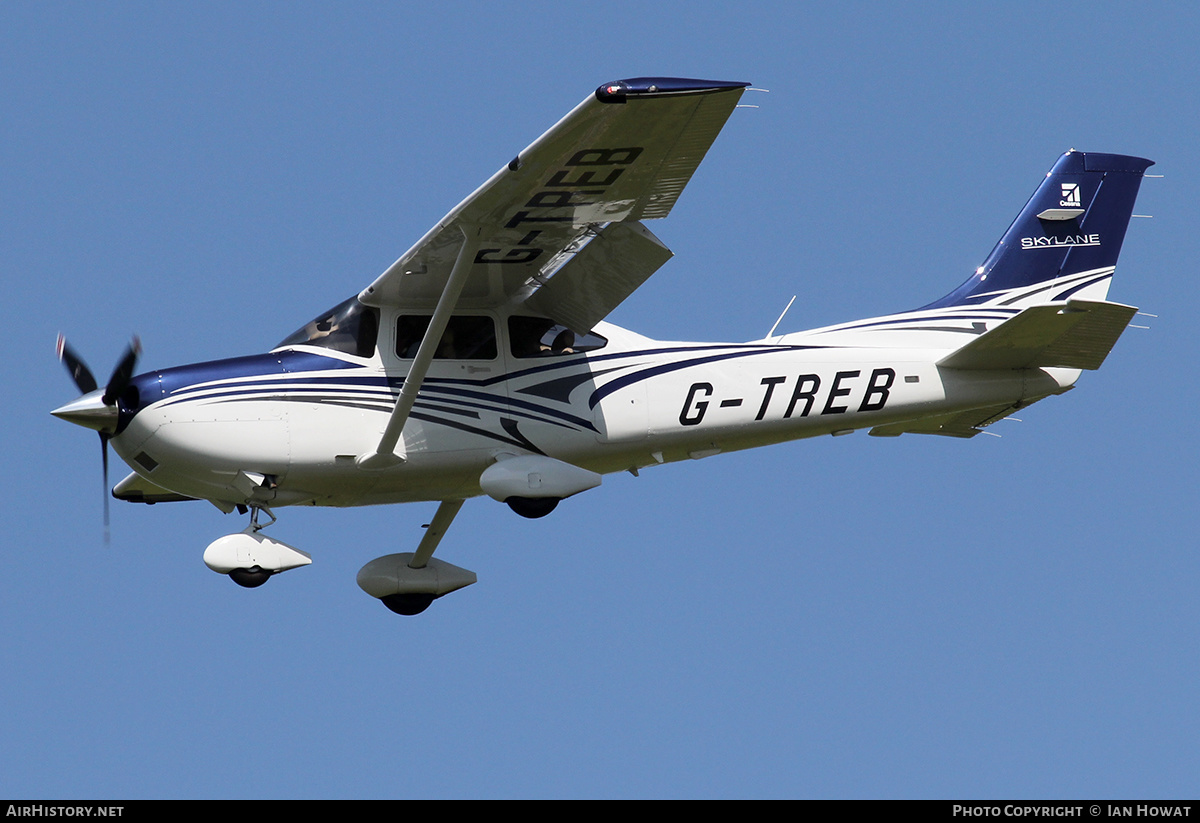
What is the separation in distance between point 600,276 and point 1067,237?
4.91 metres

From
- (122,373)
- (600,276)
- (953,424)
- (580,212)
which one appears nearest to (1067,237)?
(953,424)

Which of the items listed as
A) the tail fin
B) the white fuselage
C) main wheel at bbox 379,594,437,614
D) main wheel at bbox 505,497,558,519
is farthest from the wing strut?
the tail fin

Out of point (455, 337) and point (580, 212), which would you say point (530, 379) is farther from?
point (580, 212)

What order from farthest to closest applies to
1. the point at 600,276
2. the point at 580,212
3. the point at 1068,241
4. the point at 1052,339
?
1. the point at 1068,241
2. the point at 1052,339
3. the point at 600,276
4. the point at 580,212

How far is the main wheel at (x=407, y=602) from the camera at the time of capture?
13.9 meters

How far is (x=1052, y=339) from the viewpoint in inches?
519

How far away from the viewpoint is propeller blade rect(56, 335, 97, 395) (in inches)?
476

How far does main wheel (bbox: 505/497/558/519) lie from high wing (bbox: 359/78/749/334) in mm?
1561

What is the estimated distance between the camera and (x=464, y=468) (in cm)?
1233
